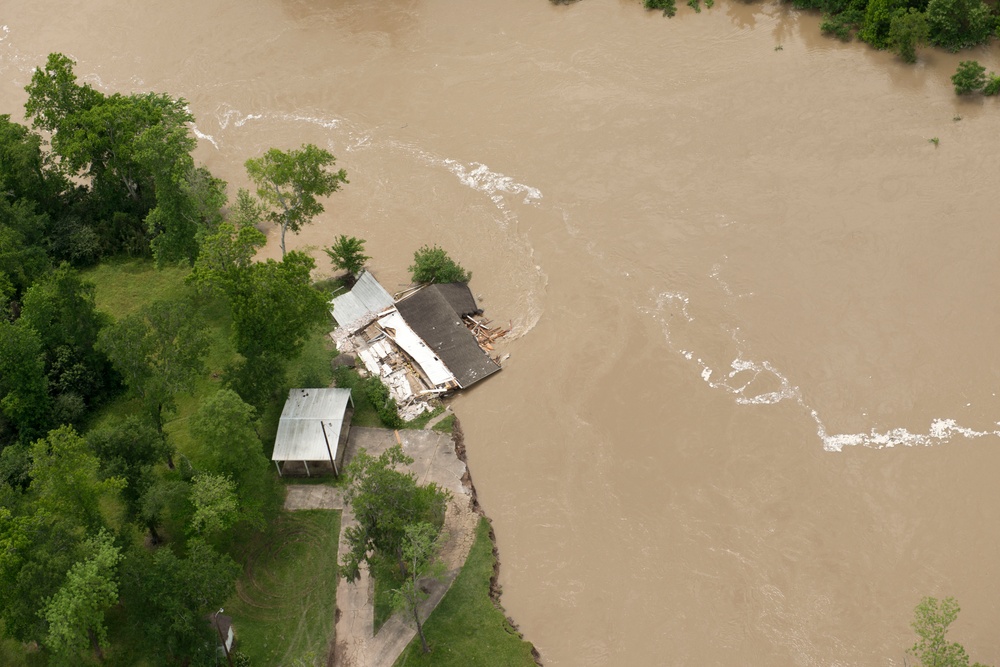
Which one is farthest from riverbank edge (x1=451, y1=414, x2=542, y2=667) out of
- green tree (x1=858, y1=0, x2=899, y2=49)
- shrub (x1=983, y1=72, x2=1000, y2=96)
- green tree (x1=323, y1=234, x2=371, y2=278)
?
shrub (x1=983, y1=72, x2=1000, y2=96)

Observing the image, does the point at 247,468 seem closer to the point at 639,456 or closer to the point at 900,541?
the point at 639,456

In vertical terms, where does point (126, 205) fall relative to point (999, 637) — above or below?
above

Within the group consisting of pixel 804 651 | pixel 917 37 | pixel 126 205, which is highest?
pixel 917 37

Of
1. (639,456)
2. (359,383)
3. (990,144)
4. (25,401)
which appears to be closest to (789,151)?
(990,144)

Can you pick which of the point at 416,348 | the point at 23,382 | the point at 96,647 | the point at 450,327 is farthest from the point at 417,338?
the point at 96,647

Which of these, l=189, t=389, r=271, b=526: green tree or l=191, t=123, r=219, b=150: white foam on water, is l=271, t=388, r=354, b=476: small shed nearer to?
l=189, t=389, r=271, b=526: green tree

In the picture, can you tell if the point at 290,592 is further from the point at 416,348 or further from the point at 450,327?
the point at 450,327

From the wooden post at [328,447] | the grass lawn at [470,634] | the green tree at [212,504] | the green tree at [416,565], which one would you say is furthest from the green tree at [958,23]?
the green tree at [212,504]
